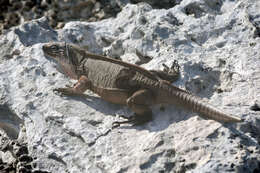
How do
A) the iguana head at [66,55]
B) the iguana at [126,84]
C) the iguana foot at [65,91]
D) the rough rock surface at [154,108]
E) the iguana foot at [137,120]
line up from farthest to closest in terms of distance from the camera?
the iguana head at [66,55], the iguana foot at [65,91], the iguana foot at [137,120], the iguana at [126,84], the rough rock surface at [154,108]

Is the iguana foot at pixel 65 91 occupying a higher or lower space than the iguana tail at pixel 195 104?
lower

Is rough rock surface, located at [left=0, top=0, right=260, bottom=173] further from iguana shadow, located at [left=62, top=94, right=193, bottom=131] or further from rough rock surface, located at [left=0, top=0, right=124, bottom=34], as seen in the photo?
rough rock surface, located at [left=0, top=0, right=124, bottom=34]

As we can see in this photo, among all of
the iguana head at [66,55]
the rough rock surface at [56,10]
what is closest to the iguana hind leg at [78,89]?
the iguana head at [66,55]

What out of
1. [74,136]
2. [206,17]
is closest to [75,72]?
[74,136]

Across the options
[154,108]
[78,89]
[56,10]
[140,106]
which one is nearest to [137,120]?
[140,106]

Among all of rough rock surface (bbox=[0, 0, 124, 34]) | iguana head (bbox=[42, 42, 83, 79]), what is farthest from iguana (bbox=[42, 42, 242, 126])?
rough rock surface (bbox=[0, 0, 124, 34])

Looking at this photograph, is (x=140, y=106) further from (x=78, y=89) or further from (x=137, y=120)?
(x=78, y=89)

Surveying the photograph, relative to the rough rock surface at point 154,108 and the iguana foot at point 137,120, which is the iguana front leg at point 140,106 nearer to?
the iguana foot at point 137,120

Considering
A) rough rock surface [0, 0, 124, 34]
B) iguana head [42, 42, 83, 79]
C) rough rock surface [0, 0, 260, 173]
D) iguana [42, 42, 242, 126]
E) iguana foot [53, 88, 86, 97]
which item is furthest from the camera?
rough rock surface [0, 0, 124, 34]

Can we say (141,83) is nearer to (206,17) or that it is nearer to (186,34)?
(186,34)
